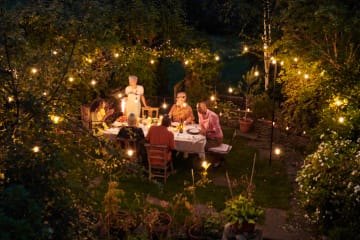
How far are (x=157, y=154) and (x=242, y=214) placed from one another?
3.14 meters

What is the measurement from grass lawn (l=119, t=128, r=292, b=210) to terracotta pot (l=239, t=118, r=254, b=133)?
1.34 meters

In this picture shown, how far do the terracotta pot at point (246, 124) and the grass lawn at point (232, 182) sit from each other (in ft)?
4.39

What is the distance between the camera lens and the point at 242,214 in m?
6.85

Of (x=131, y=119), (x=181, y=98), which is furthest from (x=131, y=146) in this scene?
(x=181, y=98)

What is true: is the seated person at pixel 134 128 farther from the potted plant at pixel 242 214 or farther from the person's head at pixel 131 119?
the potted plant at pixel 242 214

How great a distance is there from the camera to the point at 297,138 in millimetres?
11898

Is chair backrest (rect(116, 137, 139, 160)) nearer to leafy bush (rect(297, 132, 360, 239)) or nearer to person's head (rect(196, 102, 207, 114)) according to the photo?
person's head (rect(196, 102, 207, 114))

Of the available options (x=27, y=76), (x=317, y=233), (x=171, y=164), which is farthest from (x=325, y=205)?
(x=27, y=76)

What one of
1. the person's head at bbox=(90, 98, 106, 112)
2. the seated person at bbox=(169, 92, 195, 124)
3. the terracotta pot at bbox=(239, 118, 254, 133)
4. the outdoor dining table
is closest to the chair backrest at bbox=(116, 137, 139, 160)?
the outdoor dining table

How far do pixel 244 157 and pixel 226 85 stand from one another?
4.14m

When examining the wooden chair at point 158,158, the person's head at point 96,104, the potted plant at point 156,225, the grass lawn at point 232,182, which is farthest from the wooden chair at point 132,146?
the potted plant at point 156,225

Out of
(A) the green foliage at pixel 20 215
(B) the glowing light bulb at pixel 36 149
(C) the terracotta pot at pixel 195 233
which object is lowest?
(C) the terracotta pot at pixel 195 233

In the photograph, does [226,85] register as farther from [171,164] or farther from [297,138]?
[171,164]

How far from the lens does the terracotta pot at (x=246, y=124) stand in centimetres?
1296
